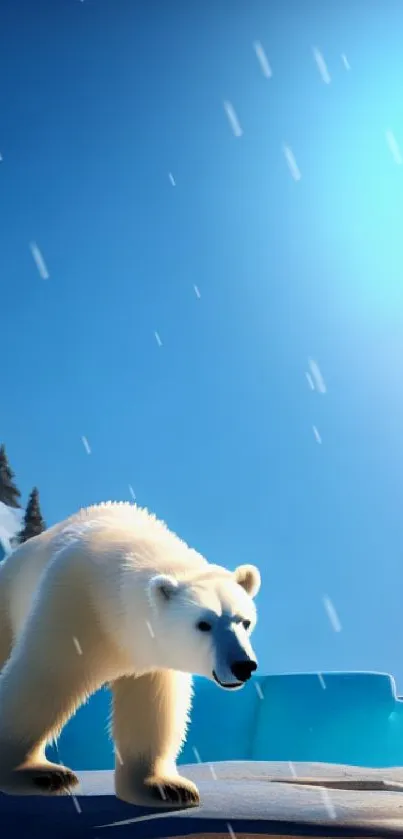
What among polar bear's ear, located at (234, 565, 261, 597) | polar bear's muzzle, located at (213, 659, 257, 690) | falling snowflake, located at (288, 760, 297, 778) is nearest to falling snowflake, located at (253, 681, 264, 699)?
falling snowflake, located at (288, 760, 297, 778)

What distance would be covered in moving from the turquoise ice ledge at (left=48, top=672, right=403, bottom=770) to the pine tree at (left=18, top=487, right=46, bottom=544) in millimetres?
6686

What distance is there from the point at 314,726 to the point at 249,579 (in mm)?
6692

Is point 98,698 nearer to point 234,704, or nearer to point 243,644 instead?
point 234,704

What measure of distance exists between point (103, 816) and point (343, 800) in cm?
103

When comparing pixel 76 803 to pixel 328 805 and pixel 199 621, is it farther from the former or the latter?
pixel 328 805

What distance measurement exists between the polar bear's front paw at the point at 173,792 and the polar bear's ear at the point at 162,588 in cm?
72

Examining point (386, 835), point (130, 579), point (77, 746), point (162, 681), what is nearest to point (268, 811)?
point (386, 835)

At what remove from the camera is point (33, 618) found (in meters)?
3.49

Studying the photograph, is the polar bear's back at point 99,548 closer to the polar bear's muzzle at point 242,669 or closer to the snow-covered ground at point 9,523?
the polar bear's muzzle at point 242,669

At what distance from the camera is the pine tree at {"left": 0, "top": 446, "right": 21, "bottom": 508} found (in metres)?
17.5

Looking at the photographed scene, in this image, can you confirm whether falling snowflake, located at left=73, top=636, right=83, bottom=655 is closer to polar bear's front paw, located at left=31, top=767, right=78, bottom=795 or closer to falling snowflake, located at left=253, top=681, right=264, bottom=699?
polar bear's front paw, located at left=31, top=767, right=78, bottom=795

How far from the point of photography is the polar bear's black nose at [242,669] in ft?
9.85

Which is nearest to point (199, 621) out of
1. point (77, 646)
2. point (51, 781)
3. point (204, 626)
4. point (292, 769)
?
point (204, 626)

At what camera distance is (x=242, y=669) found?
301 centimetres
